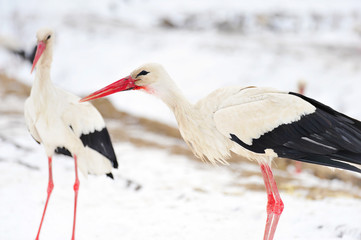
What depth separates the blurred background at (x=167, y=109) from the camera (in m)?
4.07

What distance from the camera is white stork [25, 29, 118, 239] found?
10.7 ft

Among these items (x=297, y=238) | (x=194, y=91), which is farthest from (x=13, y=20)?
(x=297, y=238)

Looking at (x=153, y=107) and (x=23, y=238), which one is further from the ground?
(x=23, y=238)

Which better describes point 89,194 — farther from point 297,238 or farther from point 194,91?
point 194,91

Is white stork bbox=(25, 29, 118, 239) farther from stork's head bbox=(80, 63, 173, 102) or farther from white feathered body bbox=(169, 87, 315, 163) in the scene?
white feathered body bbox=(169, 87, 315, 163)

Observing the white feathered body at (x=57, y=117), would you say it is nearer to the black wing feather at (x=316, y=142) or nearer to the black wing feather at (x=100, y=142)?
the black wing feather at (x=100, y=142)

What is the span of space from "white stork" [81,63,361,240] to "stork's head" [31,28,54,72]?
0.70 meters

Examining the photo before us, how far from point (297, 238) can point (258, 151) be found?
1.28 m

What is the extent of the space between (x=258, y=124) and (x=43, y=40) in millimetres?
1696

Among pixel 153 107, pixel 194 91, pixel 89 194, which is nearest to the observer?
pixel 89 194

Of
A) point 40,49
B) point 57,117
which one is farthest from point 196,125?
point 40,49

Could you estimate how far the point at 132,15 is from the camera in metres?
23.4

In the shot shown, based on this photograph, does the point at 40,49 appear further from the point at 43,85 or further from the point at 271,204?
the point at 271,204

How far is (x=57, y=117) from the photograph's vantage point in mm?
3275
